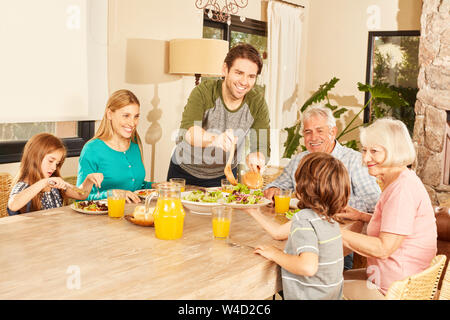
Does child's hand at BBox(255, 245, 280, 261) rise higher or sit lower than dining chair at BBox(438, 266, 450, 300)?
higher

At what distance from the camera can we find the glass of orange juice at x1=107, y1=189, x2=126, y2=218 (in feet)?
6.40

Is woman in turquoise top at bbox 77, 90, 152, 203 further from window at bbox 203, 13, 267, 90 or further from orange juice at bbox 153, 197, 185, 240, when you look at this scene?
window at bbox 203, 13, 267, 90

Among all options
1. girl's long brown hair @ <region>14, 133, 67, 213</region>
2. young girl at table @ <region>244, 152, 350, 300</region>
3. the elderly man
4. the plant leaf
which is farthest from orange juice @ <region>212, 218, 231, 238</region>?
the plant leaf

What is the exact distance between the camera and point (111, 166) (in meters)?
2.56

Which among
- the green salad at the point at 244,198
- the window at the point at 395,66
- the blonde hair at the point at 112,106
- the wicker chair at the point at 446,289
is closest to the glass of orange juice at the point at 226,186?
the green salad at the point at 244,198

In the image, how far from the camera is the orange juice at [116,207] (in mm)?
1958

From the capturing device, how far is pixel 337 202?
4.97ft

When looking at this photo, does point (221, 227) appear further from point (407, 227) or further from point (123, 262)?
point (407, 227)

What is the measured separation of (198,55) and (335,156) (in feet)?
5.90

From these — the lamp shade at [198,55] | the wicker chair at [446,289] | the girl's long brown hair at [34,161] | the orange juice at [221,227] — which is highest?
the lamp shade at [198,55]

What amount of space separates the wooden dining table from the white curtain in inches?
156

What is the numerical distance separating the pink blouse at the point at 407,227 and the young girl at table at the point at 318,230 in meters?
0.28

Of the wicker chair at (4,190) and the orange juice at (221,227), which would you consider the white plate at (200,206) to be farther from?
the wicker chair at (4,190)

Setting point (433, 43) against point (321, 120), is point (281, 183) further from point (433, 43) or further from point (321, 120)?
point (433, 43)
